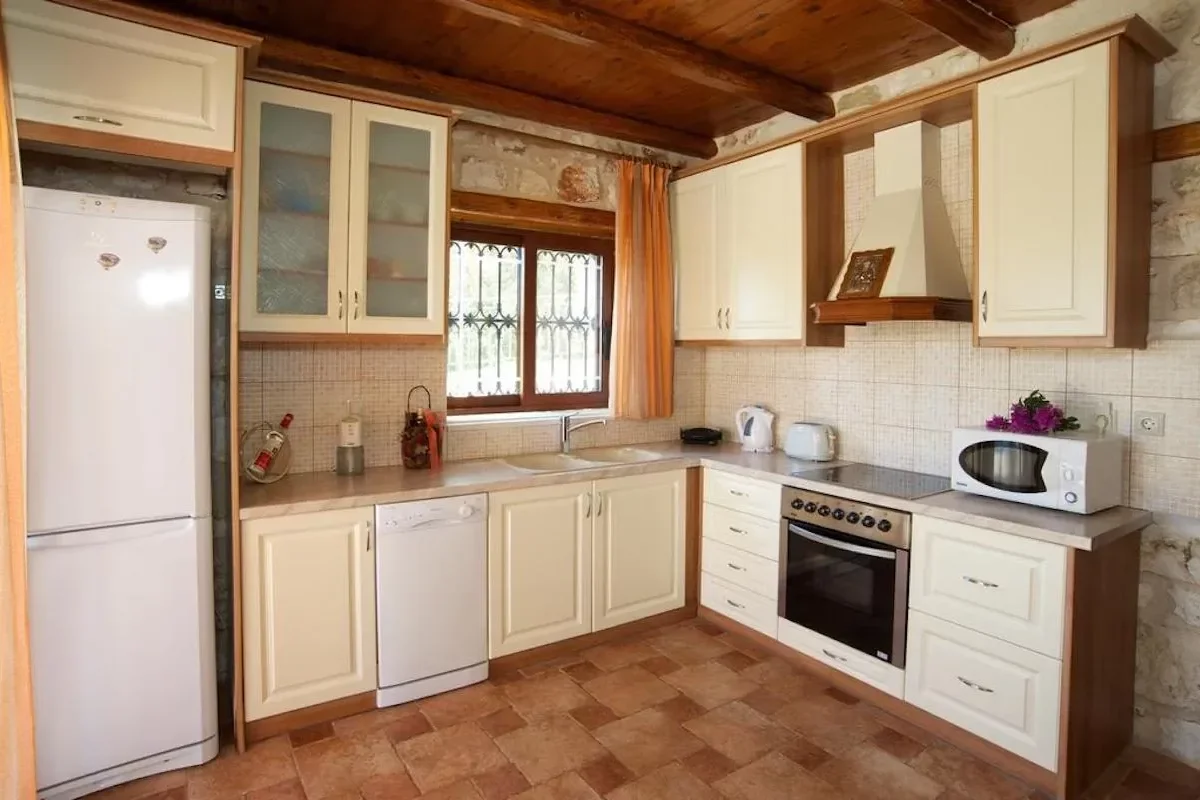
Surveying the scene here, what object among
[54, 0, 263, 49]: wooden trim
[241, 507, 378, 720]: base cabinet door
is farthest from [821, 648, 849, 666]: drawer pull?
[54, 0, 263, 49]: wooden trim

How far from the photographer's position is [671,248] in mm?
3904

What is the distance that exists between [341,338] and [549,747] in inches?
67.0

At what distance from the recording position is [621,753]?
7.93ft

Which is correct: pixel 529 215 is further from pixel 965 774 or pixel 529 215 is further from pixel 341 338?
pixel 965 774

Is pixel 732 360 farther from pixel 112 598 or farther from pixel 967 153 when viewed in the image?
pixel 112 598

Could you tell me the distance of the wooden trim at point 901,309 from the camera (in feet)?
8.83

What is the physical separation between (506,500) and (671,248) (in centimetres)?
178

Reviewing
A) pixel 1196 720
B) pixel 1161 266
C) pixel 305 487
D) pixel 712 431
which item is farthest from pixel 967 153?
pixel 305 487

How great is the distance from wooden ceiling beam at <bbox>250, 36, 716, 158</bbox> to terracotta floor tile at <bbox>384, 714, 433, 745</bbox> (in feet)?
7.84

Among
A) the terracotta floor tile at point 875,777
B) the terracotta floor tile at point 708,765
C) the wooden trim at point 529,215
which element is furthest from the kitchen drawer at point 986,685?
the wooden trim at point 529,215

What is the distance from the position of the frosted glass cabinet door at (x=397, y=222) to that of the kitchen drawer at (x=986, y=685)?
2.24 meters

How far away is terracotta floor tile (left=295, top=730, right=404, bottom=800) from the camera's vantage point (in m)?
2.21

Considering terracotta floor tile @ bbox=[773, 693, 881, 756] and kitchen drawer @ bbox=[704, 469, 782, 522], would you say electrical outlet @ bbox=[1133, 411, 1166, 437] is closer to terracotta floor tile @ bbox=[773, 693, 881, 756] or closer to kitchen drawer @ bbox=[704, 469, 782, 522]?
kitchen drawer @ bbox=[704, 469, 782, 522]

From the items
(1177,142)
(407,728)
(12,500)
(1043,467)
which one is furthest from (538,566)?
(1177,142)
